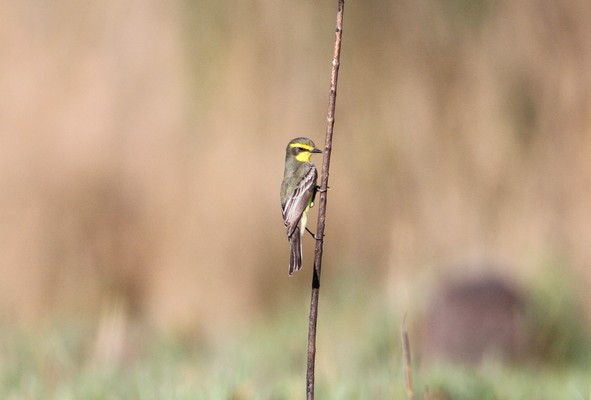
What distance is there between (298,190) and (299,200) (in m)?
0.03

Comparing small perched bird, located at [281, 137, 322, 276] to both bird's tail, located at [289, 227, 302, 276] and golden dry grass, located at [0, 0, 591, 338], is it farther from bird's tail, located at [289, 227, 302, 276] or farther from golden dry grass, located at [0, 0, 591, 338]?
golden dry grass, located at [0, 0, 591, 338]

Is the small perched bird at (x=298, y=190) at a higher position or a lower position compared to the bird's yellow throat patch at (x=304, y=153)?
lower

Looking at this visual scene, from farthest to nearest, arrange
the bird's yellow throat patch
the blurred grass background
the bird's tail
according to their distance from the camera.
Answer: the blurred grass background, the bird's yellow throat patch, the bird's tail

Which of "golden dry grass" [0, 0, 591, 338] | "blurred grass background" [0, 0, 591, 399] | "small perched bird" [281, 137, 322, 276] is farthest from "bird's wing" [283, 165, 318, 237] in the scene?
"golden dry grass" [0, 0, 591, 338]

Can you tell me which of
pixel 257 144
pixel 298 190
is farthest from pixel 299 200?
pixel 257 144

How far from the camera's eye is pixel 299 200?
74.9 inches

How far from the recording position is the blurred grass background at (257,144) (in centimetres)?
560

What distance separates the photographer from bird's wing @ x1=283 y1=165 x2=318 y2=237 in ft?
6.18

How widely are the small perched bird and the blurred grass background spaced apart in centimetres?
347

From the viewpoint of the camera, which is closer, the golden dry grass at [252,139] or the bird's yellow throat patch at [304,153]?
the bird's yellow throat patch at [304,153]

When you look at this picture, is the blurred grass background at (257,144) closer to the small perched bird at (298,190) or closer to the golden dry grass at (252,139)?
the golden dry grass at (252,139)

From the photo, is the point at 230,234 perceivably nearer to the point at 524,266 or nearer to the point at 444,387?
the point at 524,266

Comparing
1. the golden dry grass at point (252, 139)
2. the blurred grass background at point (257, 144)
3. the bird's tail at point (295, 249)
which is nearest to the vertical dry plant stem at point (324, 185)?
the bird's tail at point (295, 249)

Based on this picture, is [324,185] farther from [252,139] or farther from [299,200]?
[252,139]
